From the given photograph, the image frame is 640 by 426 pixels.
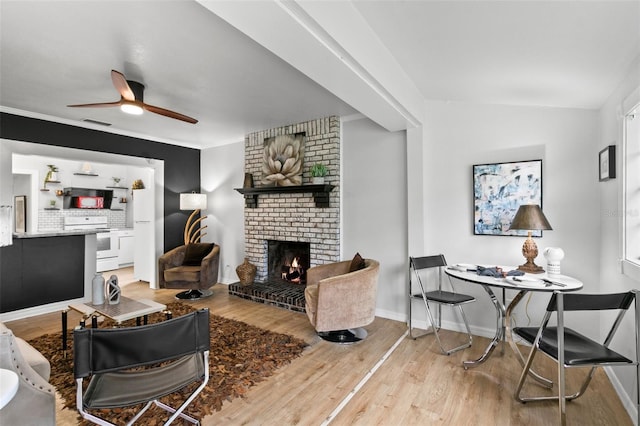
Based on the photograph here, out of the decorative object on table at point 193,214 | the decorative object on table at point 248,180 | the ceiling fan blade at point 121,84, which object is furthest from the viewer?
the decorative object on table at point 193,214

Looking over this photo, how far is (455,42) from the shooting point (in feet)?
6.66

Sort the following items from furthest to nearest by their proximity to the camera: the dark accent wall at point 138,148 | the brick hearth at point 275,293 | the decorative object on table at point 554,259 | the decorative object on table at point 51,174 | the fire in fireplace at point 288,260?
the decorative object on table at point 51,174, the fire in fireplace at point 288,260, the brick hearth at point 275,293, the dark accent wall at point 138,148, the decorative object on table at point 554,259

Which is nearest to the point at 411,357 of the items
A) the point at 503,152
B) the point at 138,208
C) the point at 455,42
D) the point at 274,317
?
the point at 274,317

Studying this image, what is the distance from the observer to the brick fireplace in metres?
4.13

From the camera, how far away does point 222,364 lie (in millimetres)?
Answer: 2654

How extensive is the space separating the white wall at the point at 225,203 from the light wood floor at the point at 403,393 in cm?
281

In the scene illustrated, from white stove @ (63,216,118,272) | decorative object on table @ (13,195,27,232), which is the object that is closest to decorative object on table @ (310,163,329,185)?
white stove @ (63,216,118,272)

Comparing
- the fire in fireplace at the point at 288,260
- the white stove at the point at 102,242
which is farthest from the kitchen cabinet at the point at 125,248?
the fire in fireplace at the point at 288,260

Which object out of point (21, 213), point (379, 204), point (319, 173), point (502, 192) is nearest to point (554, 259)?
point (502, 192)

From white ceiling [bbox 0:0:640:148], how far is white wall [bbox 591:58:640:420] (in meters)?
0.12

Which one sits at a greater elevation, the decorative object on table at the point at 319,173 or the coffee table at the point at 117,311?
the decorative object on table at the point at 319,173

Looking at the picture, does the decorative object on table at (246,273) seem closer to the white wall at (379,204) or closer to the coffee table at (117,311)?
the white wall at (379,204)

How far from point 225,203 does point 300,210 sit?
1.82m

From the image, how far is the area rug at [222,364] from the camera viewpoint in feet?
6.77
